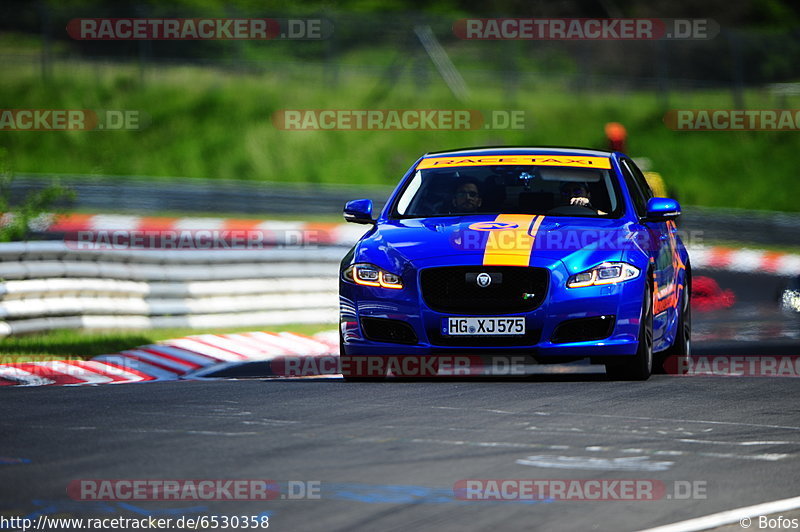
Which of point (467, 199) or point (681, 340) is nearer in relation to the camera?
point (467, 199)

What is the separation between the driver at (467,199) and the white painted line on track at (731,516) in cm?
495

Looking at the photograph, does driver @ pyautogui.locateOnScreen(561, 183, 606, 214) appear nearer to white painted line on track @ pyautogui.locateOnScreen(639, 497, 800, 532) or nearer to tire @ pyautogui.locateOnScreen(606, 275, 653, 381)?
tire @ pyautogui.locateOnScreen(606, 275, 653, 381)

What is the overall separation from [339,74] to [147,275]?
26.1m

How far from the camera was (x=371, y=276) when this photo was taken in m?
10.3

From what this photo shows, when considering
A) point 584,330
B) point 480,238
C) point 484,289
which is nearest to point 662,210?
point 584,330

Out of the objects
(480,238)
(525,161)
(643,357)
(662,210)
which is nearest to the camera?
(480,238)

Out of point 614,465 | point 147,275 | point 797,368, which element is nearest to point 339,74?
point 147,275

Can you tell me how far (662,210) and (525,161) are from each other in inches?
44.1

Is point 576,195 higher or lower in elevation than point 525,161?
lower

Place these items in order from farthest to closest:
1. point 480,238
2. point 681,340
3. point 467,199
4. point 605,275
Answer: point 681,340, point 467,199, point 480,238, point 605,275

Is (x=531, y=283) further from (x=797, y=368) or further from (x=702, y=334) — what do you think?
(x=702, y=334)

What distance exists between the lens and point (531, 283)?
10.0 m

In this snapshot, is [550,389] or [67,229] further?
[67,229]

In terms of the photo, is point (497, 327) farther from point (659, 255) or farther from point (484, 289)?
point (659, 255)
